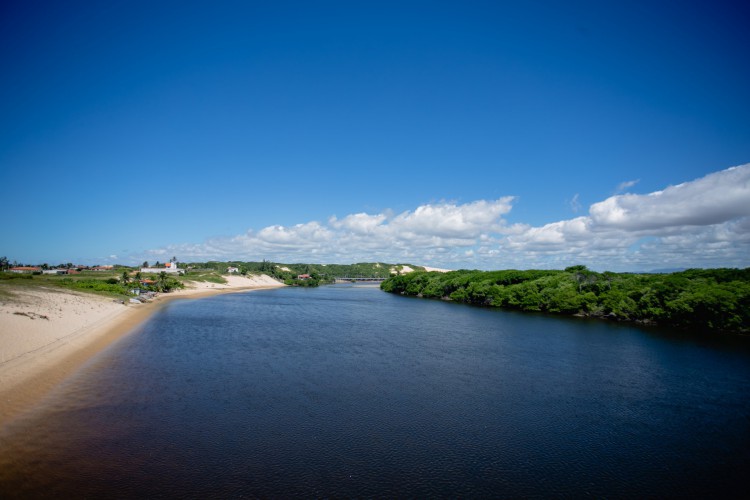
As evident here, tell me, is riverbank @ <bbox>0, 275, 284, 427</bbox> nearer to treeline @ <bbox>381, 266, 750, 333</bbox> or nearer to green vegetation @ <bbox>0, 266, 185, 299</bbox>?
green vegetation @ <bbox>0, 266, 185, 299</bbox>

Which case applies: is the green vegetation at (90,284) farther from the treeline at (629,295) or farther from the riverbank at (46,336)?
the treeline at (629,295)

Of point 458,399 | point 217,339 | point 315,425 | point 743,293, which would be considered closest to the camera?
point 315,425

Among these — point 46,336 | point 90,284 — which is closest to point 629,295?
point 46,336

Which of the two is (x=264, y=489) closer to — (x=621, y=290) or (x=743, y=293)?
(x=743, y=293)

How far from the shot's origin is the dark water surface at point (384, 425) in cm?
1419

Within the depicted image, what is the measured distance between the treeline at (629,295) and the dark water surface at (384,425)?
16.7 meters

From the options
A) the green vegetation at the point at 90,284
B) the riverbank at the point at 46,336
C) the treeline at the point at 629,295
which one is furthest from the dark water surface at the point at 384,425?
the green vegetation at the point at 90,284

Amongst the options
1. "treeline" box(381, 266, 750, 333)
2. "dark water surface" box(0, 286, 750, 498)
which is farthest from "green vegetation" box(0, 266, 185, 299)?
"treeline" box(381, 266, 750, 333)

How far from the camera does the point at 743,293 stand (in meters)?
47.9

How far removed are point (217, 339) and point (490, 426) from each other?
31.2 meters

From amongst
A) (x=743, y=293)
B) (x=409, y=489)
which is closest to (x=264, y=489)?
(x=409, y=489)

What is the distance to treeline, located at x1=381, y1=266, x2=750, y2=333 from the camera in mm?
49031

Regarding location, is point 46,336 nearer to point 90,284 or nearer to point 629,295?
point 90,284

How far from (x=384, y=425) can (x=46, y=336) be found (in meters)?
31.8
